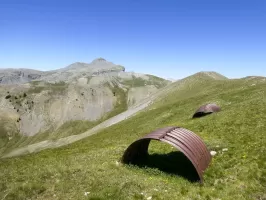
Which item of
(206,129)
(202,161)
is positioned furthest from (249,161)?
(206,129)

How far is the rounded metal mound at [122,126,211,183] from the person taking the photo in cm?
2131

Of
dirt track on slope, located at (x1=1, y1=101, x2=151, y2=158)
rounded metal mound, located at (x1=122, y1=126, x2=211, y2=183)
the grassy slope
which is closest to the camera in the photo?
the grassy slope

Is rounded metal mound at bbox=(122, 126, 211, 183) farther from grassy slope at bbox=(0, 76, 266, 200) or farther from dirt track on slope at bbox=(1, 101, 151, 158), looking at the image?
dirt track on slope at bbox=(1, 101, 151, 158)

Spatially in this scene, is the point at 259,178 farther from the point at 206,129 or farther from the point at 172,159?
the point at 206,129

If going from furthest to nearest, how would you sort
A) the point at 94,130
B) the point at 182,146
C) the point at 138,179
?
1. the point at 94,130
2. the point at 182,146
3. the point at 138,179

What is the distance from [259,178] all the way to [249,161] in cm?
255

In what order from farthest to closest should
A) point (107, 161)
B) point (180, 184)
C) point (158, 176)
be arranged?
point (107, 161) < point (158, 176) < point (180, 184)

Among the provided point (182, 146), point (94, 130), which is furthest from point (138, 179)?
point (94, 130)

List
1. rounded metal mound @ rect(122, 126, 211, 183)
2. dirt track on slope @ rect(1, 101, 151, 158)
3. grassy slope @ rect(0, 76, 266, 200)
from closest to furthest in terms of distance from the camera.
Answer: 1. grassy slope @ rect(0, 76, 266, 200)
2. rounded metal mound @ rect(122, 126, 211, 183)
3. dirt track on slope @ rect(1, 101, 151, 158)

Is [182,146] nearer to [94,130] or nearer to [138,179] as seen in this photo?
[138,179]

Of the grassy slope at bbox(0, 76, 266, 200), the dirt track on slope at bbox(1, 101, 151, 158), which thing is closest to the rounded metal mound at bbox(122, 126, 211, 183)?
the grassy slope at bbox(0, 76, 266, 200)

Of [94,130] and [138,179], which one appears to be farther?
[94,130]

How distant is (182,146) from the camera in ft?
70.8

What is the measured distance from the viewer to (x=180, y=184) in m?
20.3
